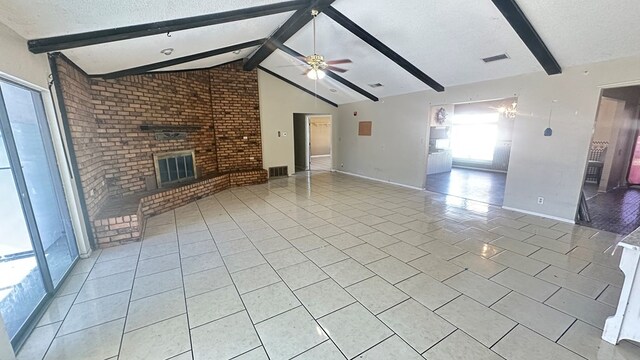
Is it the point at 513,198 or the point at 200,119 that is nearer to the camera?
the point at 513,198

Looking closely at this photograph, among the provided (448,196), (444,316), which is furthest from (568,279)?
(448,196)

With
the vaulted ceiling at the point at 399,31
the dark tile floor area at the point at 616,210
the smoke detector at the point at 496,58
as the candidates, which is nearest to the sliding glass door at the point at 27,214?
the vaulted ceiling at the point at 399,31

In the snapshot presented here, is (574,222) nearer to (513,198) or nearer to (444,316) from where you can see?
(513,198)

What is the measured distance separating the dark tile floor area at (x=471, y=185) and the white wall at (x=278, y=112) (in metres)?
4.12

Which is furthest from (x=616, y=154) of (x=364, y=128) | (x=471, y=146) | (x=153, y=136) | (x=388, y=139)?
(x=153, y=136)

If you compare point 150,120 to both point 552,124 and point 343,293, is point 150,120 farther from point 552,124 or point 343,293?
point 552,124

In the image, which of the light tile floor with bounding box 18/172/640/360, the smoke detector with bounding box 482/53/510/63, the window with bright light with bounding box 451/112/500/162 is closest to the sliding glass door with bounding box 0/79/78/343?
the light tile floor with bounding box 18/172/640/360

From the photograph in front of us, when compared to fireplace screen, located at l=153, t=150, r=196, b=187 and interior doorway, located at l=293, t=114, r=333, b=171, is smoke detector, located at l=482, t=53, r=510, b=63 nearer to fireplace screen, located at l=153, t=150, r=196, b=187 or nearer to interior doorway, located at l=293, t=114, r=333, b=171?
interior doorway, located at l=293, t=114, r=333, b=171

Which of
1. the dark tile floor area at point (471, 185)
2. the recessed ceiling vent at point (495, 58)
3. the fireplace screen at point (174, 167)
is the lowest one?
the dark tile floor area at point (471, 185)

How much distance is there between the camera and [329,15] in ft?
12.0

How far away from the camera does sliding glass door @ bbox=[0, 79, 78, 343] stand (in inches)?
77.2

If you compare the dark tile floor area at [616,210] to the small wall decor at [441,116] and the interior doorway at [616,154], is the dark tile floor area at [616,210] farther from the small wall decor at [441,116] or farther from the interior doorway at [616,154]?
the small wall decor at [441,116]

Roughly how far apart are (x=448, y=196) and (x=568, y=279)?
10.1ft

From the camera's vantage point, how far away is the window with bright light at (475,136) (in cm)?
856
